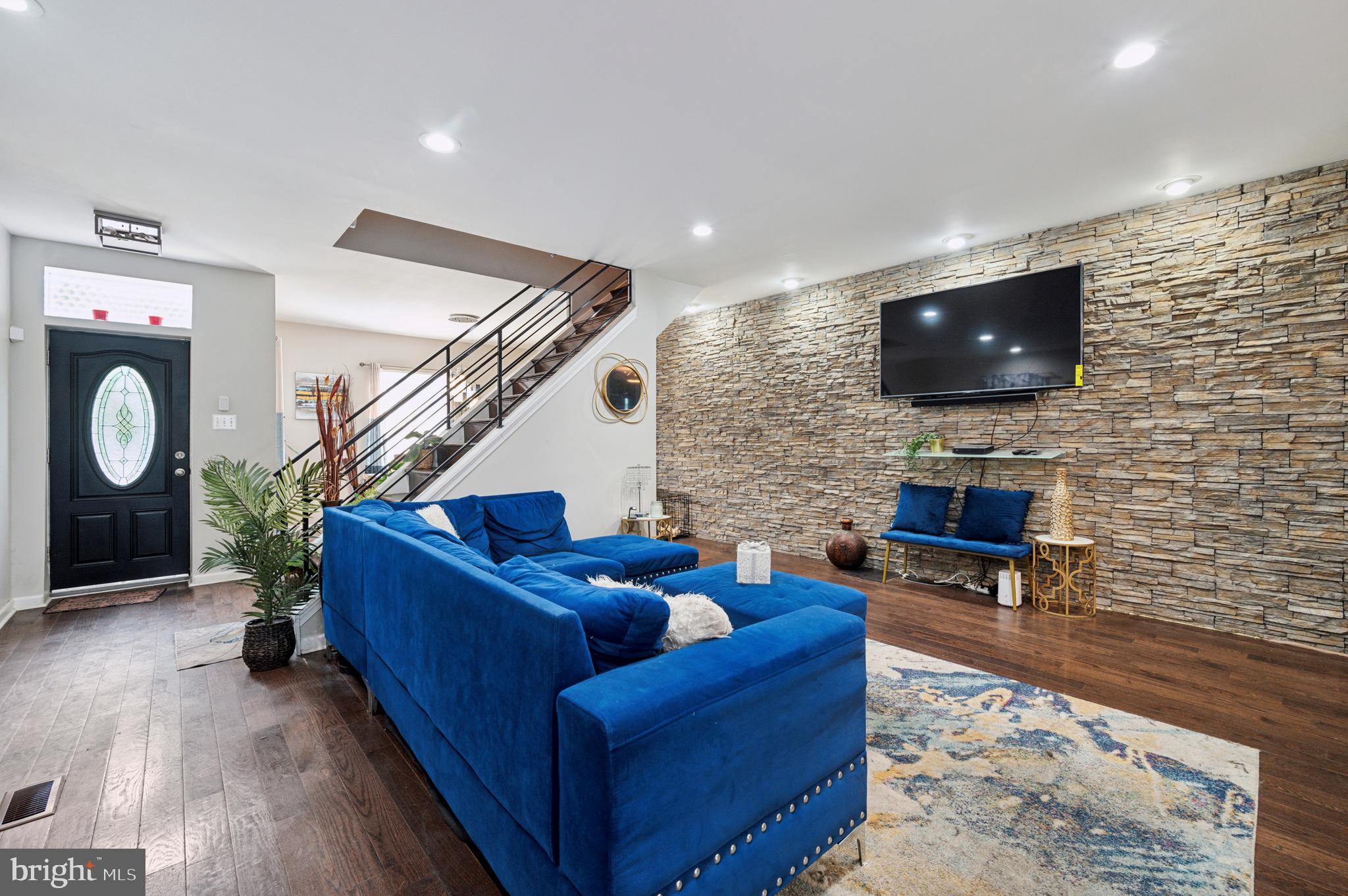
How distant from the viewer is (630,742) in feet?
3.67

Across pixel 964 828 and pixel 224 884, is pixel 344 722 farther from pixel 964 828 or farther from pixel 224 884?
pixel 964 828

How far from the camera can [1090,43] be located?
7.70ft

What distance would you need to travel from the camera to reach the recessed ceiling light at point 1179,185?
11.7ft

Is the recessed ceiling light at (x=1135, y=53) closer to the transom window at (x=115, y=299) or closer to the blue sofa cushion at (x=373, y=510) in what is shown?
the blue sofa cushion at (x=373, y=510)

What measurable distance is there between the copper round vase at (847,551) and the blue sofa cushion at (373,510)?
3795 mm

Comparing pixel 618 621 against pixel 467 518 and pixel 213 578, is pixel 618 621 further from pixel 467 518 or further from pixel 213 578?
pixel 213 578

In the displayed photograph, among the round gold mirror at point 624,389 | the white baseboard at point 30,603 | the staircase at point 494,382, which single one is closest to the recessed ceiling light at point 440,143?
the staircase at point 494,382

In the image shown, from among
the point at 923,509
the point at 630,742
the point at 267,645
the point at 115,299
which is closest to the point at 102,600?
the point at 115,299

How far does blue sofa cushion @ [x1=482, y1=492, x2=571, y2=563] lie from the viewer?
12.7 feet

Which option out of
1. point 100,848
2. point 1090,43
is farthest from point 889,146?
point 100,848

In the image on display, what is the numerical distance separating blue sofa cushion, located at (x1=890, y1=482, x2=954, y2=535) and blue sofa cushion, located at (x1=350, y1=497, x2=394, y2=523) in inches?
156

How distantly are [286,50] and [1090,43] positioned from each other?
3189mm

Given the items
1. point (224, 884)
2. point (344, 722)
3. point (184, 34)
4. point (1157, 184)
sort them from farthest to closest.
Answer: point (1157, 184) → point (344, 722) → point (184, 34) → point (224, 884)

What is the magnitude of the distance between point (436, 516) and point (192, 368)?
11.0 feet
